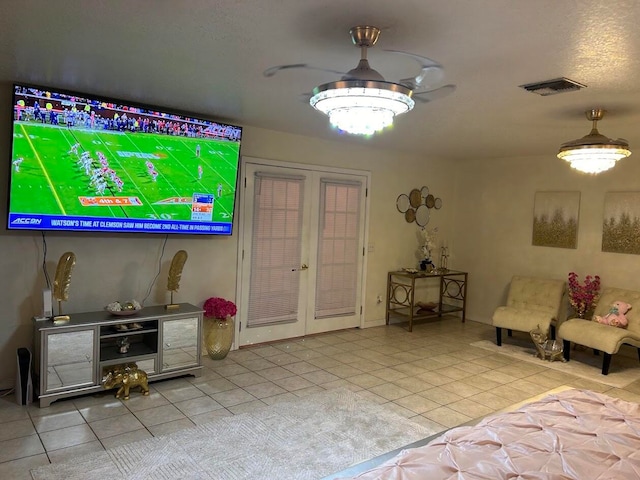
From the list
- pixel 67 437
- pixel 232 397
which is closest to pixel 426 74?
pixel 232 397

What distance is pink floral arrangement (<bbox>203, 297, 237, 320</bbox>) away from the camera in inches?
186

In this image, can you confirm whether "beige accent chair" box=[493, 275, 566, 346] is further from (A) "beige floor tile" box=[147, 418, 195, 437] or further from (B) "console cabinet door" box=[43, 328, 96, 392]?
(B) "console cabinet door" box=[43, 328, 96, 392]

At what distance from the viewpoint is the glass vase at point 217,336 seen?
477 centimetres

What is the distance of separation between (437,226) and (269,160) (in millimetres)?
3180

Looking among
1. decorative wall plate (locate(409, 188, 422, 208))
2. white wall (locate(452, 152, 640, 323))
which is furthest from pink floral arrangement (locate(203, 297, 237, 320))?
white wall (locate(452, 152, 640, 323))

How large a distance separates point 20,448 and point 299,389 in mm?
2058

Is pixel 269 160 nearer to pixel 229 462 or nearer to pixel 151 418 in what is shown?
pixel 151 418

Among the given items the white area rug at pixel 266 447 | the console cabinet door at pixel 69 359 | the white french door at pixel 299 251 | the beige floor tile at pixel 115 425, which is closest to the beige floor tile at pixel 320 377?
the white area rug at pixel 266 447

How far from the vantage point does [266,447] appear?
121 inches

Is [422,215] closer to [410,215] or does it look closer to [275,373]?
[410,215]

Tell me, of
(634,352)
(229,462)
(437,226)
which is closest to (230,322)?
(229,462)

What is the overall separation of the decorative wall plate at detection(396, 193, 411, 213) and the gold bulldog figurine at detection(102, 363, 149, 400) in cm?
414

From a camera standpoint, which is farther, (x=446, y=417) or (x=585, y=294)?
(x=585, y=294)

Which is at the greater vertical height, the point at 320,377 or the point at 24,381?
the point at 24,381
